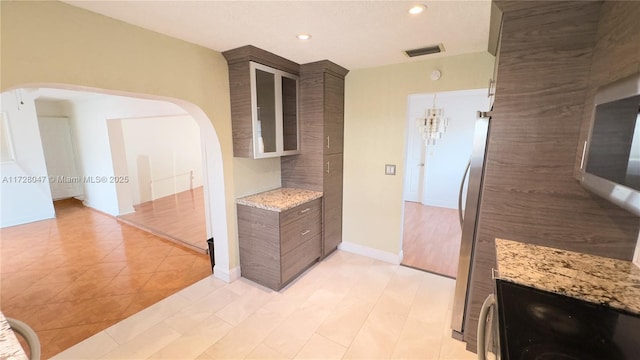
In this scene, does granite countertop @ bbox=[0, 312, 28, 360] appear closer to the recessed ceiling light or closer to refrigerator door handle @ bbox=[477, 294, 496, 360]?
refrigerator door handle @ bbox=[477, 294, 496, 360]

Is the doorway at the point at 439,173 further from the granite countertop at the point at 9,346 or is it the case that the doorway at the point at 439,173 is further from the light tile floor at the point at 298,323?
the granite countertop at the point at 9,346

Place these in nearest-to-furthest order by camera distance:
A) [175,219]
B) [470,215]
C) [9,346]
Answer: [9,346] → [470,215] → [175,219]

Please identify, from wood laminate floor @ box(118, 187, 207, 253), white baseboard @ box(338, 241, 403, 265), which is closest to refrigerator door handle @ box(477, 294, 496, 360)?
white baseboard @ box(338, 241, 403, 265)

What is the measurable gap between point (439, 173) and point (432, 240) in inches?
88.3

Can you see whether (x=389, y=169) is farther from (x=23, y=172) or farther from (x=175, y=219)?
(x=23, y=172)

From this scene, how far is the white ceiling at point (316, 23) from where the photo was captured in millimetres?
1598

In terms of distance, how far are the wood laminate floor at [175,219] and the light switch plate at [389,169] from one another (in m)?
2.63

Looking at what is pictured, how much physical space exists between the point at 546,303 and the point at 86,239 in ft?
17.9

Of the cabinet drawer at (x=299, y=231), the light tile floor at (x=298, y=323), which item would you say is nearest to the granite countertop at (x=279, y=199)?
the cabinet drawer at (x=299, y=231)

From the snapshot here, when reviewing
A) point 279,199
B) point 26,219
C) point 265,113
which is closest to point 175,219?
point 26,219

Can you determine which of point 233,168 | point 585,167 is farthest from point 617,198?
point 233,168

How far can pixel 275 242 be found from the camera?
255cm

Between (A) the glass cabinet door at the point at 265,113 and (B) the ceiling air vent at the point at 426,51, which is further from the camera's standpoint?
(A) the glass cabinet door at the point at 265,113

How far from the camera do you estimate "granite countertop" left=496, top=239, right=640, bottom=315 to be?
1089 millimetres
